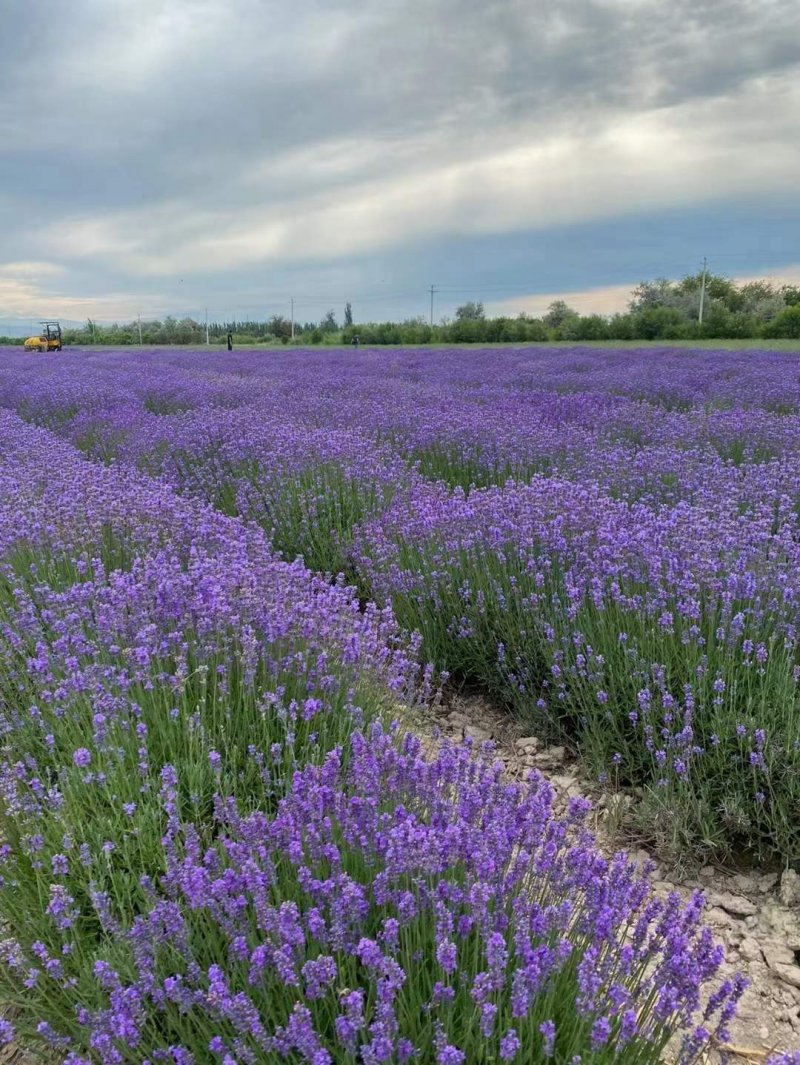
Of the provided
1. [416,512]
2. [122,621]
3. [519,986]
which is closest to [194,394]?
[416,512]

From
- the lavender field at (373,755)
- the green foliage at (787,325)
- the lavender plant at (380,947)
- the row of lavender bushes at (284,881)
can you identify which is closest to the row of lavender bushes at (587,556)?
the lavender field at (373,755)

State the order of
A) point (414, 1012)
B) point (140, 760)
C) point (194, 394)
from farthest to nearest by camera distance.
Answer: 1. point (194, 394)
2. point (140, 760)
3. point (414, 1012)

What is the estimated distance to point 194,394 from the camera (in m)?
9.52

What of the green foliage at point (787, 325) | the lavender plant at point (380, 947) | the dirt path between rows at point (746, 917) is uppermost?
the green foliage at point (787, 325)

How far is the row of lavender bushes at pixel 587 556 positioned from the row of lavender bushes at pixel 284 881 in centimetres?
66

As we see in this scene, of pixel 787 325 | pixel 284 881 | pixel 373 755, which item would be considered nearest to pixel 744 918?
pixel 373 755

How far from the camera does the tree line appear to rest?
34.5 metres

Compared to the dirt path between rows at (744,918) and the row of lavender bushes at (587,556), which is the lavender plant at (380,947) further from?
the row of lavender bushes at (587,556)

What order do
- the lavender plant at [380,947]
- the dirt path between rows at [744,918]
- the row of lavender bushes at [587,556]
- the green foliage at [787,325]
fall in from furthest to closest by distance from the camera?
1. the green foliage at [787,325]
2. the row of lavender bushes at [587,556]
3. the dirt path between rows at [744,918]
4. the lavender plant at [380,947]

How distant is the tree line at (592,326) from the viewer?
3450 centimetres

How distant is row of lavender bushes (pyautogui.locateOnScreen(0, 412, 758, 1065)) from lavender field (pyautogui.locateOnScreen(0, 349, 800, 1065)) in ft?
0.04

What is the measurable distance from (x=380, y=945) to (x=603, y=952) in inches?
17.3

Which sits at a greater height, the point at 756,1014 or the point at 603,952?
the point at 603,952

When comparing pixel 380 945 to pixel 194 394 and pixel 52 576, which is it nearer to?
pixel 52 576
